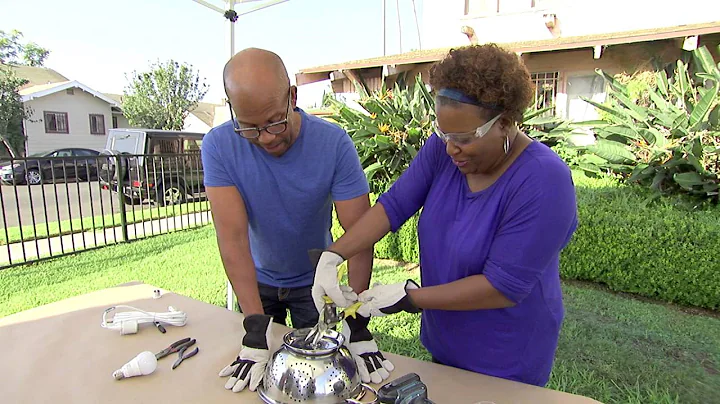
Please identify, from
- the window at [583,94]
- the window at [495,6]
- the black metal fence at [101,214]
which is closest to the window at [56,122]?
the black metal fence at [101,214]

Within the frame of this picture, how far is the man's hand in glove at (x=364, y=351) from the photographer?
4.39 ft

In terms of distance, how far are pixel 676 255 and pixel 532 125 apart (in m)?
3.20

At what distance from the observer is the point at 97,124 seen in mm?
25422

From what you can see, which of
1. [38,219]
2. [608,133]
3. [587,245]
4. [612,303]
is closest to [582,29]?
[608,133]

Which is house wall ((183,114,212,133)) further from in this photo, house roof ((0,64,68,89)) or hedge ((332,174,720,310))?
hedge ((332,174,720,310))

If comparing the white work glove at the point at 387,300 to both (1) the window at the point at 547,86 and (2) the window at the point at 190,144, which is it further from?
(2) the window at the point at 190,144

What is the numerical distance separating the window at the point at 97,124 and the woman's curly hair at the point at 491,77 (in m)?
28.5

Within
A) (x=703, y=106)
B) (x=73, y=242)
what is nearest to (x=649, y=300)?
(x=703, y=106)

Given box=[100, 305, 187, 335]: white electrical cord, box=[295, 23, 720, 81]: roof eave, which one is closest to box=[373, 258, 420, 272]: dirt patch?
box=[295, 23, 720, 81]: roof eave

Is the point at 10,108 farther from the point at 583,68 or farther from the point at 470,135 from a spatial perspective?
the point at 470,135

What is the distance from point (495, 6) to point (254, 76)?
886cm

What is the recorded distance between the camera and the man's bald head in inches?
54.4

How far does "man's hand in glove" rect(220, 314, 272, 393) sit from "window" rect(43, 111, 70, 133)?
27.1m

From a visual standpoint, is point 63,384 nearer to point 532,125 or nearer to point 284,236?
point 284,236
